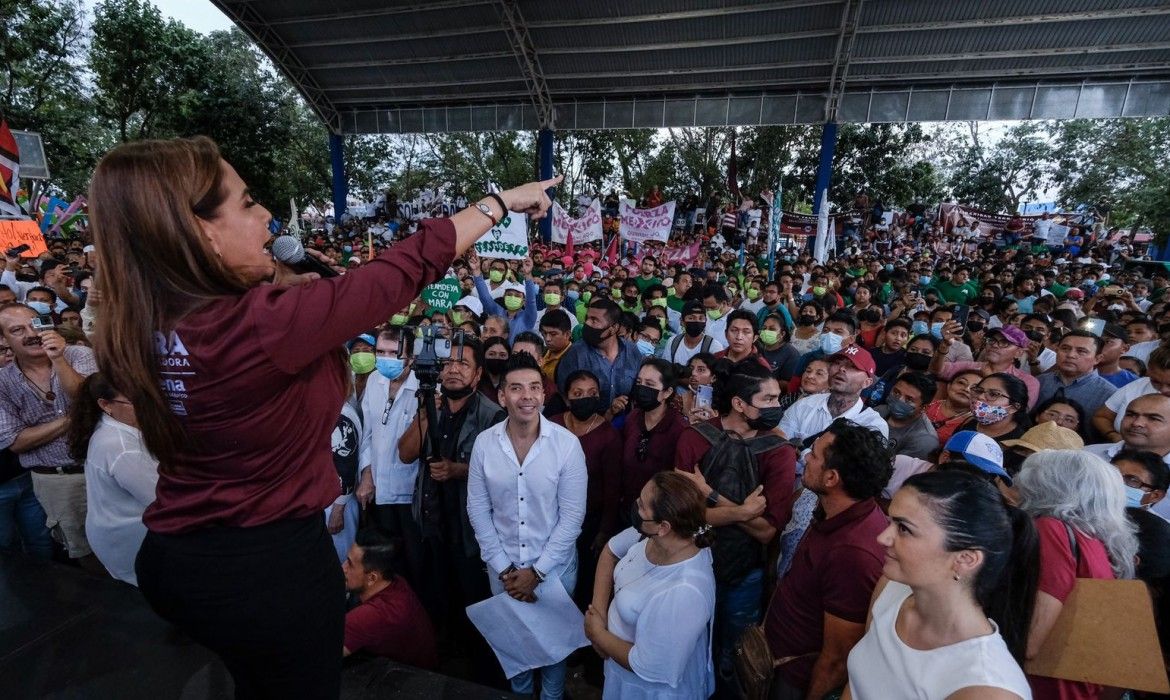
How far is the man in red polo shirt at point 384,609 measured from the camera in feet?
7.65

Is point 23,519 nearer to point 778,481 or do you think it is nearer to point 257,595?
point 257,595

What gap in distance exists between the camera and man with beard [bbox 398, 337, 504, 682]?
3.08m

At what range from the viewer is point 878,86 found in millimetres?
13578

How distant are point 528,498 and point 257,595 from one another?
1.73m

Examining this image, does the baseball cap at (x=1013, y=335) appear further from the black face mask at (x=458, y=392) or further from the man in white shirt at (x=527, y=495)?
the black face mask at (x=458, y=392)

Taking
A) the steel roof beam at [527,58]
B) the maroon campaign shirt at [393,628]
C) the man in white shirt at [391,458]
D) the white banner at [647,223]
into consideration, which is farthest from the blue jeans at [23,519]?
the steel roof beam at [527,58]

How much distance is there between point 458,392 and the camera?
10.8 ft

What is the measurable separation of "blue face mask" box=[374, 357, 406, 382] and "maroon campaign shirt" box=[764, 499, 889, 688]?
2534mm

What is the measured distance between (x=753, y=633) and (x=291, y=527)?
175cm

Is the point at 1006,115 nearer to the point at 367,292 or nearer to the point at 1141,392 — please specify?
the point at 1141,392

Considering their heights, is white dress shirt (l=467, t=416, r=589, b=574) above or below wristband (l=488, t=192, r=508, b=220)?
below

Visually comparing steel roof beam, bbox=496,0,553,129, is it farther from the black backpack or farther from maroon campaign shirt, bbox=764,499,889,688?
maroon campaign shirt, bbox=764,499,889,688

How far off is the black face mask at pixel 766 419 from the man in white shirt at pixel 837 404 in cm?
52

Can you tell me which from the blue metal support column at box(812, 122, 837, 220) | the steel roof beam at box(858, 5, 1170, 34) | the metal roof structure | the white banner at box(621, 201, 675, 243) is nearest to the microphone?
the white banner at box(621, 201, 675, 243)
